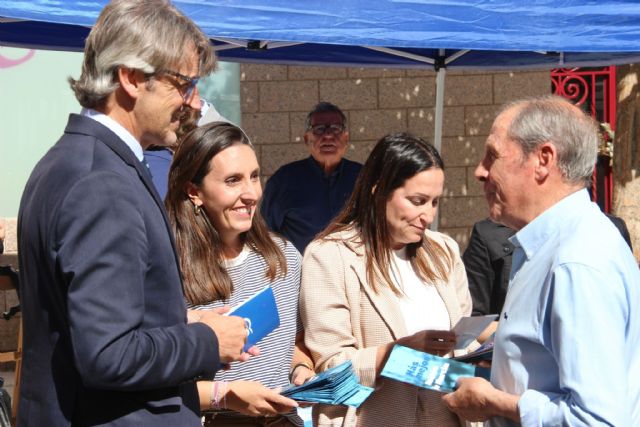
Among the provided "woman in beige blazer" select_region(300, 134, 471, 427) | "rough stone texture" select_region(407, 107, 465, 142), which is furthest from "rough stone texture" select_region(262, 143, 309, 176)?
"woman in beige blazer" select_region(300, 134, 471, 427)

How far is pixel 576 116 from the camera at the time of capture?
228 cm

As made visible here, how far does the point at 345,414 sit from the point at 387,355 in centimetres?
25

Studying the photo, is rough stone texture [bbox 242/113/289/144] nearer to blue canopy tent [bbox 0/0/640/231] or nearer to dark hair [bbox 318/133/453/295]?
blue canopy tent [bbox 0/0/640/231]

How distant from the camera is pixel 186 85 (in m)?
2.09

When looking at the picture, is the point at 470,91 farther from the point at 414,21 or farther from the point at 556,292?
the point at 556,292

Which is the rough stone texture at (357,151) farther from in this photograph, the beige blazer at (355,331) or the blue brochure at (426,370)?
the blue brochure at (426,370)

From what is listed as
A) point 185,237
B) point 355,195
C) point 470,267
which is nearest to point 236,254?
point 185,237

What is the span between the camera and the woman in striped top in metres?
3.01

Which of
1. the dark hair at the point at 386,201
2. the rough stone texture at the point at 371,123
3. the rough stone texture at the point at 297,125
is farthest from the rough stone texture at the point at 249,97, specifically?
the dark hair at the point at 386,201

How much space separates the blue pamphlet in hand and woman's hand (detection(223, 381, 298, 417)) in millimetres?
316

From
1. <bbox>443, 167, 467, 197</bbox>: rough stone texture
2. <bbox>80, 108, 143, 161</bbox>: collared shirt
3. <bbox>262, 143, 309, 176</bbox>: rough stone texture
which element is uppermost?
<bbox>80, 108, 143, 161</bbox>: collared shirt

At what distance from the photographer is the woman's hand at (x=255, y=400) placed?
2797mm

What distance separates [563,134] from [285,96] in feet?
18.5

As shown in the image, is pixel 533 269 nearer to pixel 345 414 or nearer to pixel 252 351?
pixel 252 351
